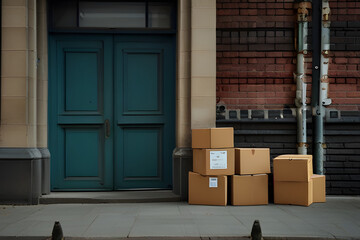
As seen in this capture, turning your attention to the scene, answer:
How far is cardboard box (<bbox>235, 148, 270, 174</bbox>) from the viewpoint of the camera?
7527mm

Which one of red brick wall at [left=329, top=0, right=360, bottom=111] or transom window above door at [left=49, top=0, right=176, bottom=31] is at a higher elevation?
transom window above door at [left=49, top=0, right=176, bottom=31]

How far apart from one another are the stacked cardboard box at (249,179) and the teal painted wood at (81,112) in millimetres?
2425

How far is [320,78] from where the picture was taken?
8.37 m

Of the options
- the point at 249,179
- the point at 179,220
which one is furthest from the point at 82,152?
the point at 249,179

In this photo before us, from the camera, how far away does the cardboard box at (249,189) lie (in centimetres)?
753

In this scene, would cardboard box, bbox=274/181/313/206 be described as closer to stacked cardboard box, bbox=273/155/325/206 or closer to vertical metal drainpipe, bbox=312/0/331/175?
stacked cardboard box, bbox=273/155/325/206

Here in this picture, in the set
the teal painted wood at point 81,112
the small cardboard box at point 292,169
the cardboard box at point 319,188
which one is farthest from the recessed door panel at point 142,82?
the cardboard box at point 319,188

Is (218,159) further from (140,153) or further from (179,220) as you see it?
(140,153)

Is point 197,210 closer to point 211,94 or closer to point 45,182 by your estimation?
point 211,94

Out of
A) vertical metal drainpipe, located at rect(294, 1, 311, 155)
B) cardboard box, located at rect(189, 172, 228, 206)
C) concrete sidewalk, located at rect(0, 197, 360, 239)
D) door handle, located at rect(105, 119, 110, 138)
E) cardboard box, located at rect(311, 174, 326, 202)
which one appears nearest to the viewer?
concrete sidewalk, located at rect(0, 197, 360, 239)

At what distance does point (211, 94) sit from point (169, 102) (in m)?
0.90

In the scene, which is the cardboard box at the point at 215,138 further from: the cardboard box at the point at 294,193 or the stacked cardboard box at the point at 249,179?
the cardboard box at the point at 294,193

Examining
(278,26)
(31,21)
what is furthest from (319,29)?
(31,21)

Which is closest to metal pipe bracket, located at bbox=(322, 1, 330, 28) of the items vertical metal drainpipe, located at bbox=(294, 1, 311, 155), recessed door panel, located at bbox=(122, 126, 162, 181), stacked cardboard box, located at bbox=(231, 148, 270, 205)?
vertical metal drainpipe, located at bbox=(294, 1, 311, 155)
